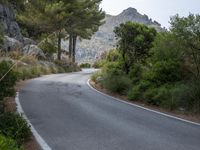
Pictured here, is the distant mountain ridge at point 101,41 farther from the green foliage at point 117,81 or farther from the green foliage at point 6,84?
the green foliage at point 6,84

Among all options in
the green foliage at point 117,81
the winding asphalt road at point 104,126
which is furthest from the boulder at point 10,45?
the winding asphalt road at point 104,126

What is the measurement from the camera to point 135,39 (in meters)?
23.9

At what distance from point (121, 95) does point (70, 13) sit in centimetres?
2461

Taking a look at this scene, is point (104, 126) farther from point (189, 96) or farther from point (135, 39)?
point (135, 39)

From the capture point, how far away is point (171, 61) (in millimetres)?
19078

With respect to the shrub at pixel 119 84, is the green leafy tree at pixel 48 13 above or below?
above

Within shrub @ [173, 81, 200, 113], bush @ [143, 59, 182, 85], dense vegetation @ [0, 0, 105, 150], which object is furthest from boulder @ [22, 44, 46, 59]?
shrub @ [173, 81, 200, 113]

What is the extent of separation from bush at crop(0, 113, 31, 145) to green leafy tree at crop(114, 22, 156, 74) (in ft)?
48.8

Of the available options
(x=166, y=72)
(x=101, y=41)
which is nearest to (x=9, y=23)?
(x=166, y=72)

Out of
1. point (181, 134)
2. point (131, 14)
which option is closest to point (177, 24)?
point (181, 134)

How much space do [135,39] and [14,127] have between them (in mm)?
15461

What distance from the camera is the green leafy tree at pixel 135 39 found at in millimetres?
24188

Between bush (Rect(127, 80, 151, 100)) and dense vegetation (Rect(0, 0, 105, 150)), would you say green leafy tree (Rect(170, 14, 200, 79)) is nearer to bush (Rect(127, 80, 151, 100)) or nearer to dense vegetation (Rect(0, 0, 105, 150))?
bush (Rect(127, 80, 151, 100))

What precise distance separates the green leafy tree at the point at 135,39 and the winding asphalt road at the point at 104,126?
7.26 metres
